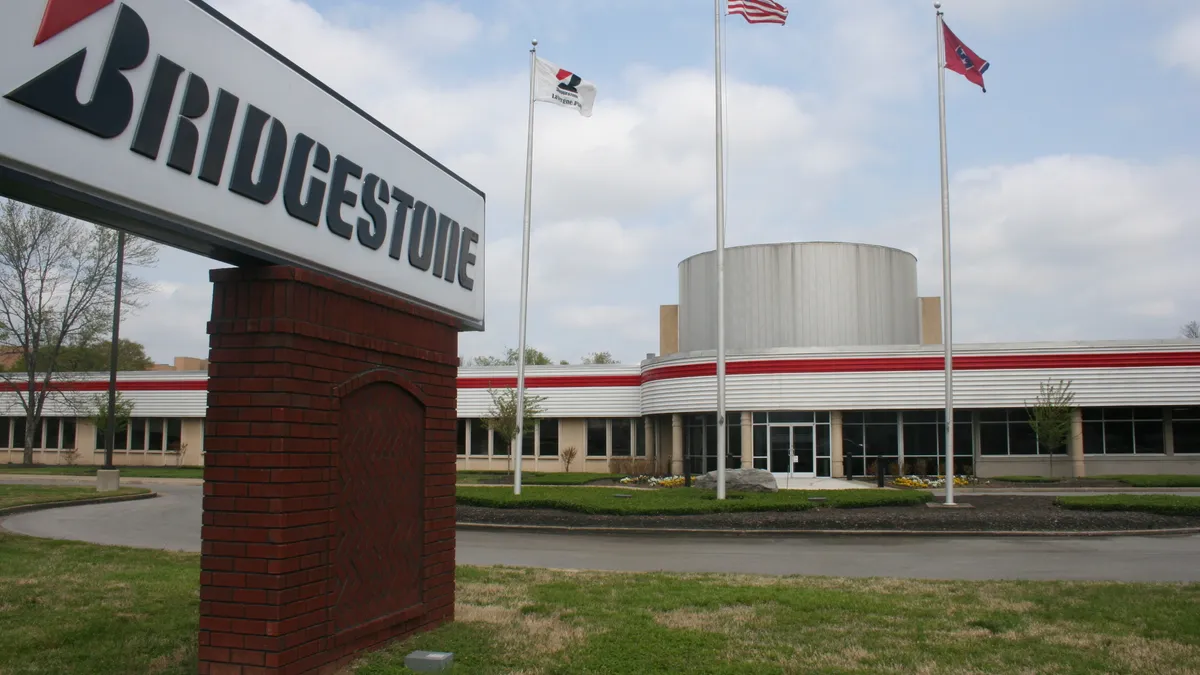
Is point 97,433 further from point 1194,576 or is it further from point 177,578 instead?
point 1194,576

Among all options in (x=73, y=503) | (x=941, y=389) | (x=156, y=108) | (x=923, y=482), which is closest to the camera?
(x=156, y=108)

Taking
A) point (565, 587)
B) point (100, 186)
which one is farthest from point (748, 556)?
point (100, 186)

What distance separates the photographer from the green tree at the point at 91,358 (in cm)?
5320

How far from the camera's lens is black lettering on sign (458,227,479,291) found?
30.5ft

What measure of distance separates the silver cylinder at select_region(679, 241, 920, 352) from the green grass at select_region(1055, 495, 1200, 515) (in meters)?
19.4

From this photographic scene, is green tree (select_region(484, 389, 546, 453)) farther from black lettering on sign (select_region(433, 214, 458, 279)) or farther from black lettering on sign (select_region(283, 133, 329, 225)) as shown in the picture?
black lettering on sign (select_region(283, 133, 329, 225))

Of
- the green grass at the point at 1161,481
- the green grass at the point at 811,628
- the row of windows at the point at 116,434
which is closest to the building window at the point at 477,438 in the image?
the row of windows at the point at 116,434

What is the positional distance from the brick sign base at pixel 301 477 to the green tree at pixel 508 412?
28.9 metres

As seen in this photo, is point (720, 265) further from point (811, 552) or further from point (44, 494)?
point (44, 494)

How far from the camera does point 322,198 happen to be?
6.98 m

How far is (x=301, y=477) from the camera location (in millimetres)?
6246

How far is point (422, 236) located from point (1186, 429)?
37340 millimetres

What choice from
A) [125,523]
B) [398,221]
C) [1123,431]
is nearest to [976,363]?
[1123,431]

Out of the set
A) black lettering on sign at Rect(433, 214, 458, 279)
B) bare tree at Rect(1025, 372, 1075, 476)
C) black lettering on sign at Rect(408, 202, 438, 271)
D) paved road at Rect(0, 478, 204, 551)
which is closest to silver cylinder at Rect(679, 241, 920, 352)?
bare tree at Rect(1025, 372, 1075, 476)
